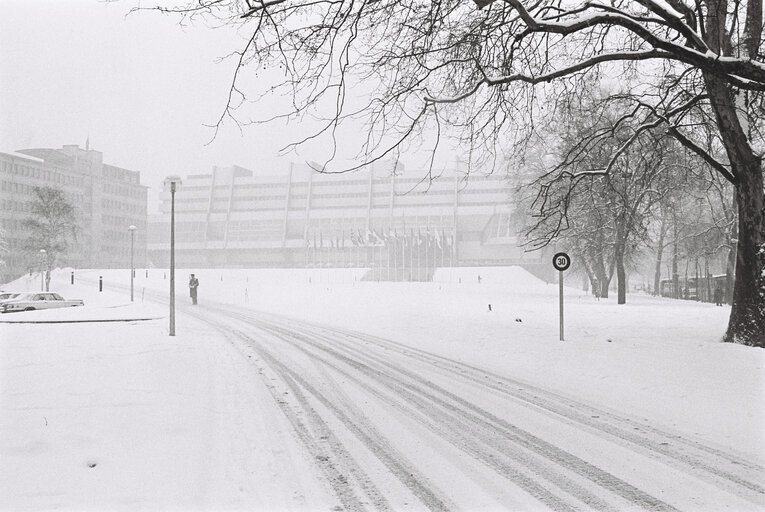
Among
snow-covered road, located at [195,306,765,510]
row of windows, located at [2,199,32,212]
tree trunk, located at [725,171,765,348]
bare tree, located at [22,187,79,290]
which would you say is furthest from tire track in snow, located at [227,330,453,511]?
row of windows, located at [2,199,32,212]

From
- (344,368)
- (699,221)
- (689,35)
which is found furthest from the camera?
(699,221)

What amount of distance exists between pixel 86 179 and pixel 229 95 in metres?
98.0

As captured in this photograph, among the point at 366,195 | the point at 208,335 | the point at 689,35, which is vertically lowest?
the point at 208,335

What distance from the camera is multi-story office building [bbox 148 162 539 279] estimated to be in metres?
92.6

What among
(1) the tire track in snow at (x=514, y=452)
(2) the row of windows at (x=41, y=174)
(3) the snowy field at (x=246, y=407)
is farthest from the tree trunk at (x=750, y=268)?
(2) the row of windows at (x=41, y=174)

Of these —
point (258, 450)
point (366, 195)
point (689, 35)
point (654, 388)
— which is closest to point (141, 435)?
point (258, 450)

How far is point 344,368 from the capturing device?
10773mm

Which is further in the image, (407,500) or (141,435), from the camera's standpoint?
(141,435)

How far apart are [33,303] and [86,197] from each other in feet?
235

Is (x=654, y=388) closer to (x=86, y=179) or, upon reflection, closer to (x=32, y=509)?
(x=32, y=509)

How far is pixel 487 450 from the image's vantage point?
570 cm

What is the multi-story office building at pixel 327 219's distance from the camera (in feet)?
304

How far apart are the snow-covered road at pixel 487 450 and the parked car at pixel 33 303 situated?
2531cm

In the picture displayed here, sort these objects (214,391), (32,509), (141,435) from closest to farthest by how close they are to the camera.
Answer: (32,509)
(141,435)
(214,391)
